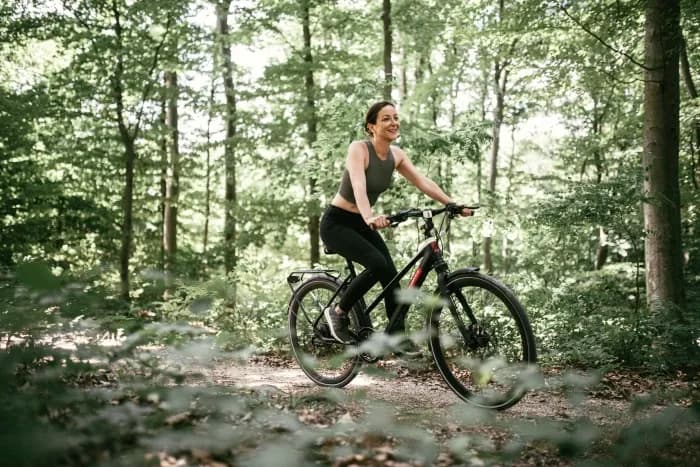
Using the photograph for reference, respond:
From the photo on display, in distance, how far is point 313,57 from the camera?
13.0 m

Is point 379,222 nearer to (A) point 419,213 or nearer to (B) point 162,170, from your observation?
(A) point 419,213

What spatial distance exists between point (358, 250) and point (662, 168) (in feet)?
16.9

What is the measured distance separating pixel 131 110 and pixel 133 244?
178 inches

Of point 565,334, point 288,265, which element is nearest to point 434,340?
point 565,334

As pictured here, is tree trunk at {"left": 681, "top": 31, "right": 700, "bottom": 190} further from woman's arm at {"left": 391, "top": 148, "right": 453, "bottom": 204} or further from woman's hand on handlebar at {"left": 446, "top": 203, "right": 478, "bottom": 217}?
woman's hand on handlebar at {"left": 446, "top": 203, "right": 478, "bottom": 217}

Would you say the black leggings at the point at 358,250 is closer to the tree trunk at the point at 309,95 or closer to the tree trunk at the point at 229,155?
the tree trunk at the point at 309,95

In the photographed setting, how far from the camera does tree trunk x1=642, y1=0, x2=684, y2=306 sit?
7.17m

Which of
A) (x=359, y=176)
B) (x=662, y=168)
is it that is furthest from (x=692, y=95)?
(x=359, y=176)

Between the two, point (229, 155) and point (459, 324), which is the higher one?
point (229, 155)

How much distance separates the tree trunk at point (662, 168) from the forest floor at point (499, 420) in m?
2.21

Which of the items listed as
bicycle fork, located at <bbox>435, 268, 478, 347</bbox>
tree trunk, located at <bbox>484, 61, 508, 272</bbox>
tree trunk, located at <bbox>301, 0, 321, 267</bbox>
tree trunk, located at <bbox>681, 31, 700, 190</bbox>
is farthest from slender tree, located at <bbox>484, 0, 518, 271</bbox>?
bicycle fork, located at <bbox>435, 268, 478, 347</bbox>

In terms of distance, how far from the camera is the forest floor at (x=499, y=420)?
225 cm

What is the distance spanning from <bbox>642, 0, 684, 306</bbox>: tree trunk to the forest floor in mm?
2207

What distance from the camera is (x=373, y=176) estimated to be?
4.33 m
